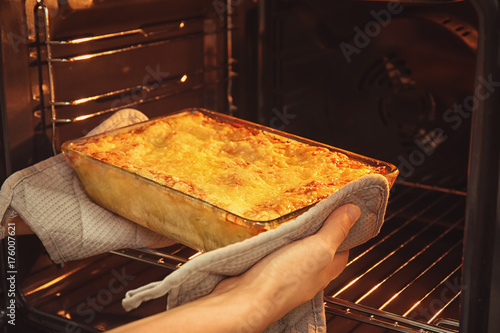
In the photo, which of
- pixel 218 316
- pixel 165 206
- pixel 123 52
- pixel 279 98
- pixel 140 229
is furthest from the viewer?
pixel 279 98

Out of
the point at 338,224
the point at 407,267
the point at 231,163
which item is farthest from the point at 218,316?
the point at 407,267

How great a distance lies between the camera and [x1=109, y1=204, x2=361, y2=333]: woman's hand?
0.68 metres

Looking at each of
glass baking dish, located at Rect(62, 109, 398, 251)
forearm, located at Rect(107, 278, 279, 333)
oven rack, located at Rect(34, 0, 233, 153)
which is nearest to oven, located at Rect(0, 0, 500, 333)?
oven rack, located at Rect(34, 0, 233, 153)

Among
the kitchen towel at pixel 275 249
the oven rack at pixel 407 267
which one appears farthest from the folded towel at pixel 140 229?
the oven rack at pixel 407 267

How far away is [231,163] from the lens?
3.08ft

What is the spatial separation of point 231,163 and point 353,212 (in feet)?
0.77

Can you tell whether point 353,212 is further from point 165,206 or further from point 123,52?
point 123,52

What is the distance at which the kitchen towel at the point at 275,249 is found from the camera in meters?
0.71

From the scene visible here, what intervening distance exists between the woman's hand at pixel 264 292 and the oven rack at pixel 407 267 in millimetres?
188

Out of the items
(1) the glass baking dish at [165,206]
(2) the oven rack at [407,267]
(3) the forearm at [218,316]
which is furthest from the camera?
(2) the oven rack at [407,267]

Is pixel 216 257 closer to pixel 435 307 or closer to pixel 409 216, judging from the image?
pixel 435 307

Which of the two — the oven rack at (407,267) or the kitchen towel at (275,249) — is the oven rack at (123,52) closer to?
the oven rack at (407,267)

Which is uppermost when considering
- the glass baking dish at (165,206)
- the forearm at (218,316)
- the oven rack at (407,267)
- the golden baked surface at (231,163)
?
the golden baked surface at (231,163)

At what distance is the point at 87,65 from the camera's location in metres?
1.04
